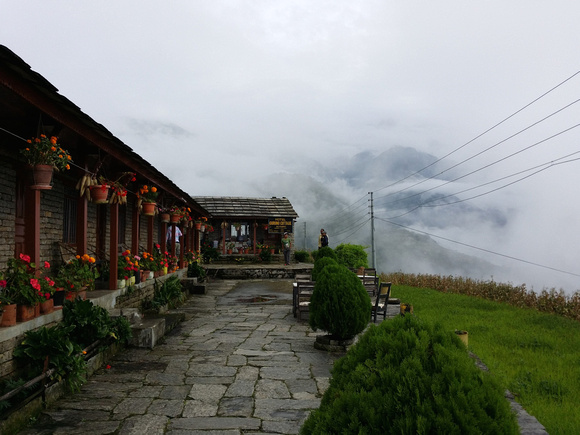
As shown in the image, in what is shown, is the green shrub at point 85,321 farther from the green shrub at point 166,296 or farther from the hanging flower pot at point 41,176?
the green shrub at point 166,296

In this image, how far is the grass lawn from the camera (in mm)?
4684

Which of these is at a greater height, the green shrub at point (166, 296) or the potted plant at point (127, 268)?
the potted plant at point (127, 268)

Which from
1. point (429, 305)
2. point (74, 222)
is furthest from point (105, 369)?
point (429, 305)

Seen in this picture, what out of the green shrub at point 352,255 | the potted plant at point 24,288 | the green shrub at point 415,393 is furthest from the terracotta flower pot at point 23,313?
the green shrub at point 352,255

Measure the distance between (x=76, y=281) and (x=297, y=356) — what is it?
3.28m

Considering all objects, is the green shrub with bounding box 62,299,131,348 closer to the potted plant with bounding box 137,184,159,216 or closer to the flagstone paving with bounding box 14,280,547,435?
the flagstone paving with bounding box 14,280,547,435

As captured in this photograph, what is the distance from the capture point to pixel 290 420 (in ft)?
13.7

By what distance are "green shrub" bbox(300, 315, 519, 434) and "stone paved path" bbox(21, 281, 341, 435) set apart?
2193 millimetres

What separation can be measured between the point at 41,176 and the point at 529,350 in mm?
7538

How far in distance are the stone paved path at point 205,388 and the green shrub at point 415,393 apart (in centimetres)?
219

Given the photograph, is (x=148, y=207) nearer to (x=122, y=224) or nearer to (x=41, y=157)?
(x=122, y=224)

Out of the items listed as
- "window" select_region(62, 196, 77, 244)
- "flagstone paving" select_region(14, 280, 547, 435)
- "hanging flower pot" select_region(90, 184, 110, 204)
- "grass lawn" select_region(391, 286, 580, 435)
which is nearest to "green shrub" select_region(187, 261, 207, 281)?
"grass lawn" select_region(391, 286, 580, 435)

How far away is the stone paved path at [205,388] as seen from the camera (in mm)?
4051

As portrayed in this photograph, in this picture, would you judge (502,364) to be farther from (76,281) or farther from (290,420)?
(76,281)
